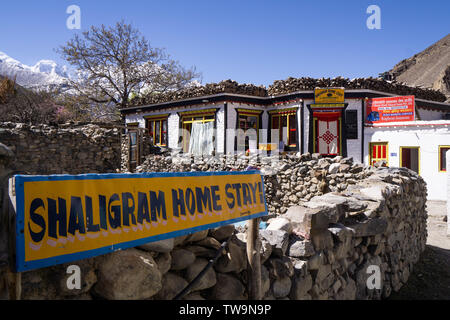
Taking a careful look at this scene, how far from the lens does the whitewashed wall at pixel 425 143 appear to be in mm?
14623

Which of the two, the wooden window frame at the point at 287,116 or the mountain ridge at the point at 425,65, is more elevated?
the mountain ridge at the point at 425,65

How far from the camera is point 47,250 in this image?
67.6 inches

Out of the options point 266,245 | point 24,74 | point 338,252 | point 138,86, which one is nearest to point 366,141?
point 338,252

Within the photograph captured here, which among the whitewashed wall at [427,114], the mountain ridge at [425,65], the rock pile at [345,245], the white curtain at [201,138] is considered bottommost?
the rock pile at [345,245]

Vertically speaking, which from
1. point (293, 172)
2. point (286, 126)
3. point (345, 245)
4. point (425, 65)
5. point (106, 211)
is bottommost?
point (345, 245)

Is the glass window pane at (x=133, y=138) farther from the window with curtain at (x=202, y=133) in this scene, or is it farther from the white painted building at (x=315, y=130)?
the window with curtain at (x=202, y=133)

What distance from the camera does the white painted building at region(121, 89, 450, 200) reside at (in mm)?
15027

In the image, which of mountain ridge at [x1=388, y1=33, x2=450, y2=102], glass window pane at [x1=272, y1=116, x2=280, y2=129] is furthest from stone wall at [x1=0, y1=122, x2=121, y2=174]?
mountain ridge at [x1=388, y1=33, x2=450, y2=102]

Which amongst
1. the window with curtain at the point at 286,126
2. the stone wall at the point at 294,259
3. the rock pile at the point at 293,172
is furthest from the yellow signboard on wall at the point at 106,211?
the window with curtain at the point at 286,126

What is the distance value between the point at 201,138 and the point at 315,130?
20.2 ft

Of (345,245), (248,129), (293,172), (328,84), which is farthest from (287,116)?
(345,245)

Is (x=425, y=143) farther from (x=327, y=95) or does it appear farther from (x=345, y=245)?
(x=345, y=245)

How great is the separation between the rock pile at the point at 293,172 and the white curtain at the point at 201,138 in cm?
296

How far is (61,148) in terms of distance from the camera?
48.1ft
